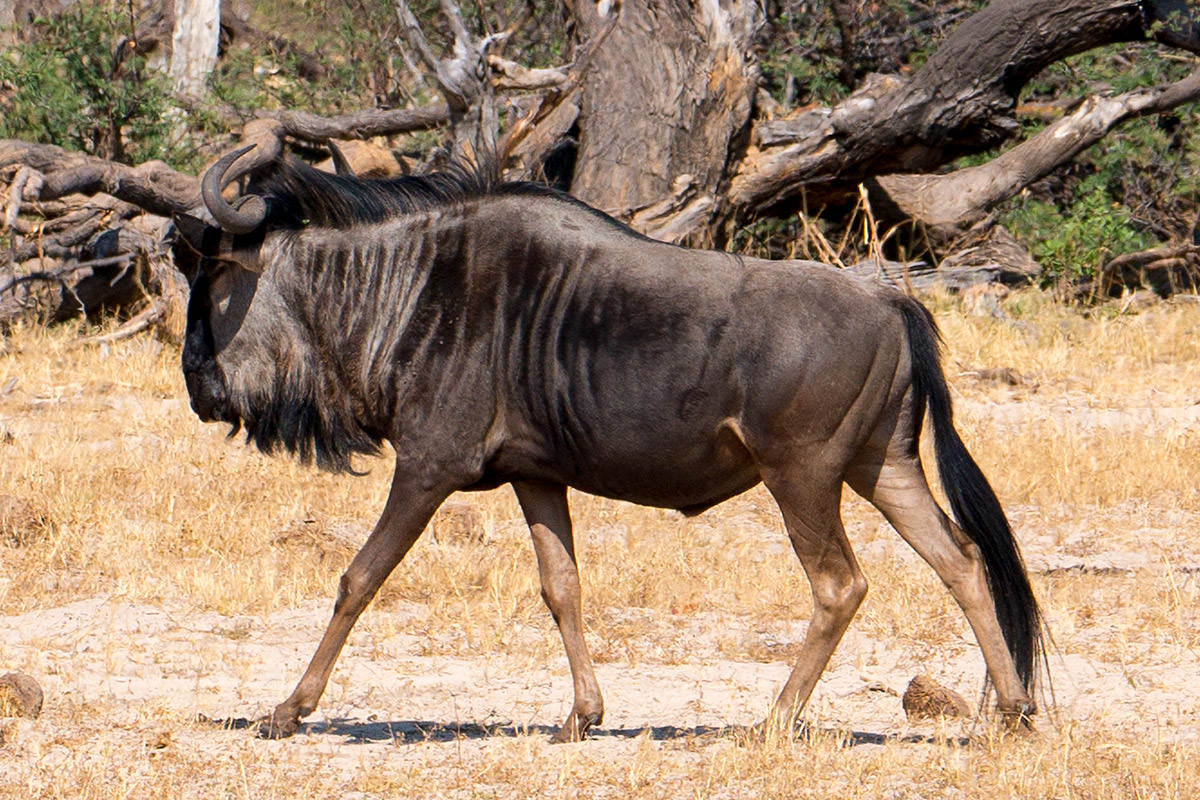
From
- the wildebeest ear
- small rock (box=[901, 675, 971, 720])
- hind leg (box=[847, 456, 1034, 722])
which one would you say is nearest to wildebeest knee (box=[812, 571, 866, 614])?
hind leg (box=[847, 456, 1034, 722])

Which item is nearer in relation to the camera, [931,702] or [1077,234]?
[931,702]

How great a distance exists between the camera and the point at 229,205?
4.81 metres

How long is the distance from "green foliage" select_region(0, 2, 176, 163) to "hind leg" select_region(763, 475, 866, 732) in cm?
817

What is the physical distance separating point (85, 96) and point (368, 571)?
807 centimetres

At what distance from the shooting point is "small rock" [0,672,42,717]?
4605mm

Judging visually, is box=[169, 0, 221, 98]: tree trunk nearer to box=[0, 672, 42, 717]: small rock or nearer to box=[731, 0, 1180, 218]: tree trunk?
box=[731, 0, 1180, 218]: tree trunk

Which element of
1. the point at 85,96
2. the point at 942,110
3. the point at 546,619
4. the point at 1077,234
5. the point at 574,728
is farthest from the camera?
the point at 85,96

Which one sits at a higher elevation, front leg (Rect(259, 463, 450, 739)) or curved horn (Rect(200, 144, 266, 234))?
curved horn (Rect(200, 144, 266, 234))

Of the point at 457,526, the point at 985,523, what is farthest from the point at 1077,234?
the point at 985,523

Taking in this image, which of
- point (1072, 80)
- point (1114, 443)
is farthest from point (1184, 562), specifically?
point (1072, 80)

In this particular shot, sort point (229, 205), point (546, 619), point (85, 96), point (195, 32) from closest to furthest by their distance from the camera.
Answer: point (229, 205)
point (546, 619)
point (85, 96)
point (195, 32)

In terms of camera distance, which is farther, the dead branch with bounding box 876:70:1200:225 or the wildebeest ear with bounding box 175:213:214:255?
the dead branch with bounding box 876:70:1200:225

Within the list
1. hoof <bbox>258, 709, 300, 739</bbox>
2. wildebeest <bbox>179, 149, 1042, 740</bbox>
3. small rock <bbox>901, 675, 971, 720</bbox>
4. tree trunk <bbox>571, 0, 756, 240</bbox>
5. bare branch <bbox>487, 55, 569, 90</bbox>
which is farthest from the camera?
bare branch <bbox>487, 55, 569, 90</bbox>

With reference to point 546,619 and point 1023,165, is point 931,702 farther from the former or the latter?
point 1023,165
